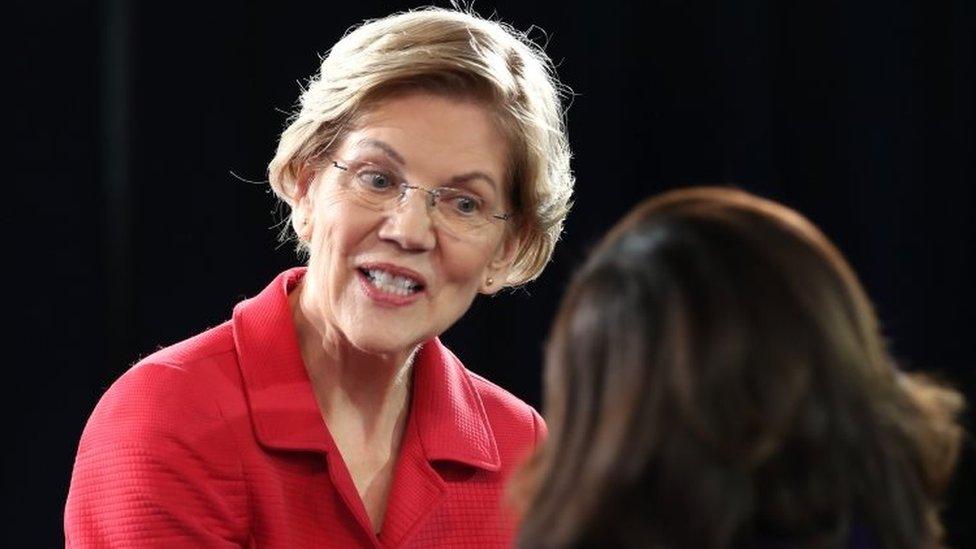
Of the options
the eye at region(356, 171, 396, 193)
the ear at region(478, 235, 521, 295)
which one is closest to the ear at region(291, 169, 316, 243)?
the eye at region(356, 171, 396, 193)

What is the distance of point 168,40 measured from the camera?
3.19m

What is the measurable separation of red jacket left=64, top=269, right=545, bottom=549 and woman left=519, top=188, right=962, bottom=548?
83 centimetres

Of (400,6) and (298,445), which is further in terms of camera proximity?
(400,6)

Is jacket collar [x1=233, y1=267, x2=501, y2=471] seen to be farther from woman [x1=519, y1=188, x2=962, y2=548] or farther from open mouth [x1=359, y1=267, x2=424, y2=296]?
woman [x1=519, y1=188, x2=962, y2=548]

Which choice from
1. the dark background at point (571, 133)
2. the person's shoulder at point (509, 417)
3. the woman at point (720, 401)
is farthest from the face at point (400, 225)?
the dark background at point (571, 133)

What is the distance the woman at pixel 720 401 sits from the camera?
1.13 metres

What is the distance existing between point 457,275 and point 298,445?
12.4 inches

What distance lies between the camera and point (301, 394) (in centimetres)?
205

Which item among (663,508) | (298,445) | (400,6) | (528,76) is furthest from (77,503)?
(400,6)

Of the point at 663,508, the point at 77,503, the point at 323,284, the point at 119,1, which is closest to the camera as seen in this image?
the point at 663,508

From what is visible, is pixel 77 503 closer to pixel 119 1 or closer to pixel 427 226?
pixel 427 226

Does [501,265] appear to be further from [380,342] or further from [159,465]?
[159,465]

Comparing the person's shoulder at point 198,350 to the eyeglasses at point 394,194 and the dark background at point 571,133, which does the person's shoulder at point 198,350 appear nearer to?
the eyeglasses at point 394,194

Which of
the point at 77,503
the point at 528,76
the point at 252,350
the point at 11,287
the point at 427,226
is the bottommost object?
the point at 11,287
